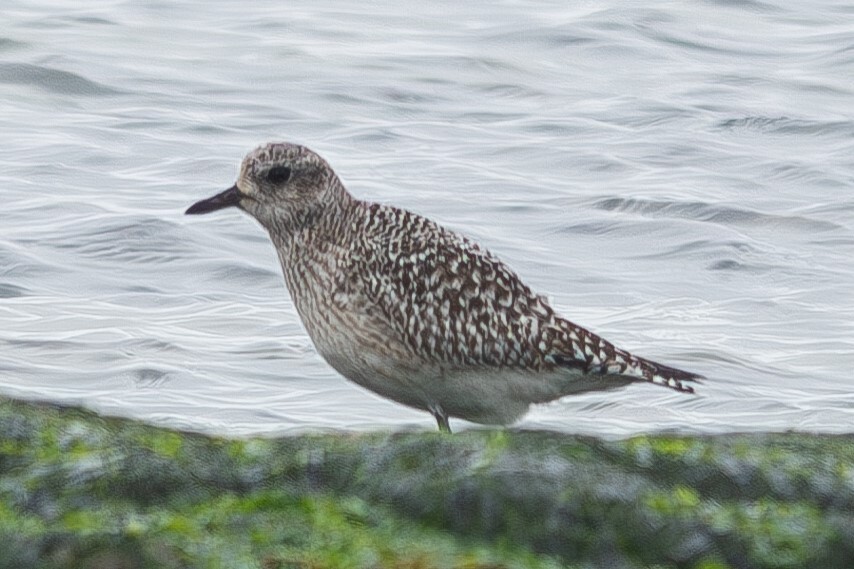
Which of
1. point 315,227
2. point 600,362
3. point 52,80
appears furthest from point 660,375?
point 52,80

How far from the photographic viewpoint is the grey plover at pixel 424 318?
8047 millimetres

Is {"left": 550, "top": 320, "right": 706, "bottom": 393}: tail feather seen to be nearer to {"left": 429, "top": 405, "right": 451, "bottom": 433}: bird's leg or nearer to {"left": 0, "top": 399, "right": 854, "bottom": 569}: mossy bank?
{"left": 429, "top": 405, "right": 451, "bottom": 433}: bird's leg

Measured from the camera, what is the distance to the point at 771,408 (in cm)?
1252

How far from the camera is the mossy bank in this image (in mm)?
4922

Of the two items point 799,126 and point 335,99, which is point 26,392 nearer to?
point 335,99

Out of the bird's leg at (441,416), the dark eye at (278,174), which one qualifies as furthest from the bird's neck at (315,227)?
the bird's leg at (441,416)

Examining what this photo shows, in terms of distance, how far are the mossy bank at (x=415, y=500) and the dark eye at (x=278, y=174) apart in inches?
115

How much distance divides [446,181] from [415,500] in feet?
43.6

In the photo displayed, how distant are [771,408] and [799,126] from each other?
9.25 metres

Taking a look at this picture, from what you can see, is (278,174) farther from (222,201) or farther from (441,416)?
(441,416)

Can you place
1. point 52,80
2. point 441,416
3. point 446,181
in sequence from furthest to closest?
point 52,80 → point 446,181 → point 441,416

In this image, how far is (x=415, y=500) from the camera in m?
5.29

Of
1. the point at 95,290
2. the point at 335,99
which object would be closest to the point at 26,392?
the point at 95,290

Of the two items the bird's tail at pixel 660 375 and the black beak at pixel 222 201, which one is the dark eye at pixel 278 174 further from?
the bird's tail at pixel 660 375
